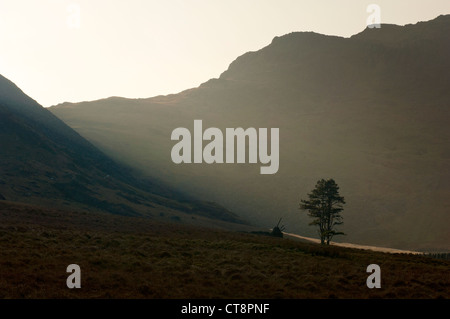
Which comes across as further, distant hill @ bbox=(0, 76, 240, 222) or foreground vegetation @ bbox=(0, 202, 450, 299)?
distant hill @ bbox=(0, 76, 240, 222)

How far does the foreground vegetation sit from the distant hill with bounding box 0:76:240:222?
128ft

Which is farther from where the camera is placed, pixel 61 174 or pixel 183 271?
pixel 61 174

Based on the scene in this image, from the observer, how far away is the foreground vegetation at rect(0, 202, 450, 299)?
69.1 ft

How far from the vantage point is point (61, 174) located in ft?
320

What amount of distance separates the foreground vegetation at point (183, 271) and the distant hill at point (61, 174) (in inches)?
1537

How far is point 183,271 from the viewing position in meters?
26.2

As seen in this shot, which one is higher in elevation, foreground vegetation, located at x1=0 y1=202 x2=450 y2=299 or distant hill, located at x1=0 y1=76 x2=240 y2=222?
distant hill, located at x1=0 y1=76 x2=240 y2=222

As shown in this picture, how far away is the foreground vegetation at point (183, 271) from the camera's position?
21062 millimetres

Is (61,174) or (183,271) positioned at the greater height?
(61,174)

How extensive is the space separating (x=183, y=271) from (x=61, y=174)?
78611 millimetres

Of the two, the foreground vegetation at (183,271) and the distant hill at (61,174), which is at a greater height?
the distant hill at (61,174)

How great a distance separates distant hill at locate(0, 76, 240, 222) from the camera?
83875mm

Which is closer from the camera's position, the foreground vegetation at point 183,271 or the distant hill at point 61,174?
the foreground vegetation at point 183,271

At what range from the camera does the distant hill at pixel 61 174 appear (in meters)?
83.9
